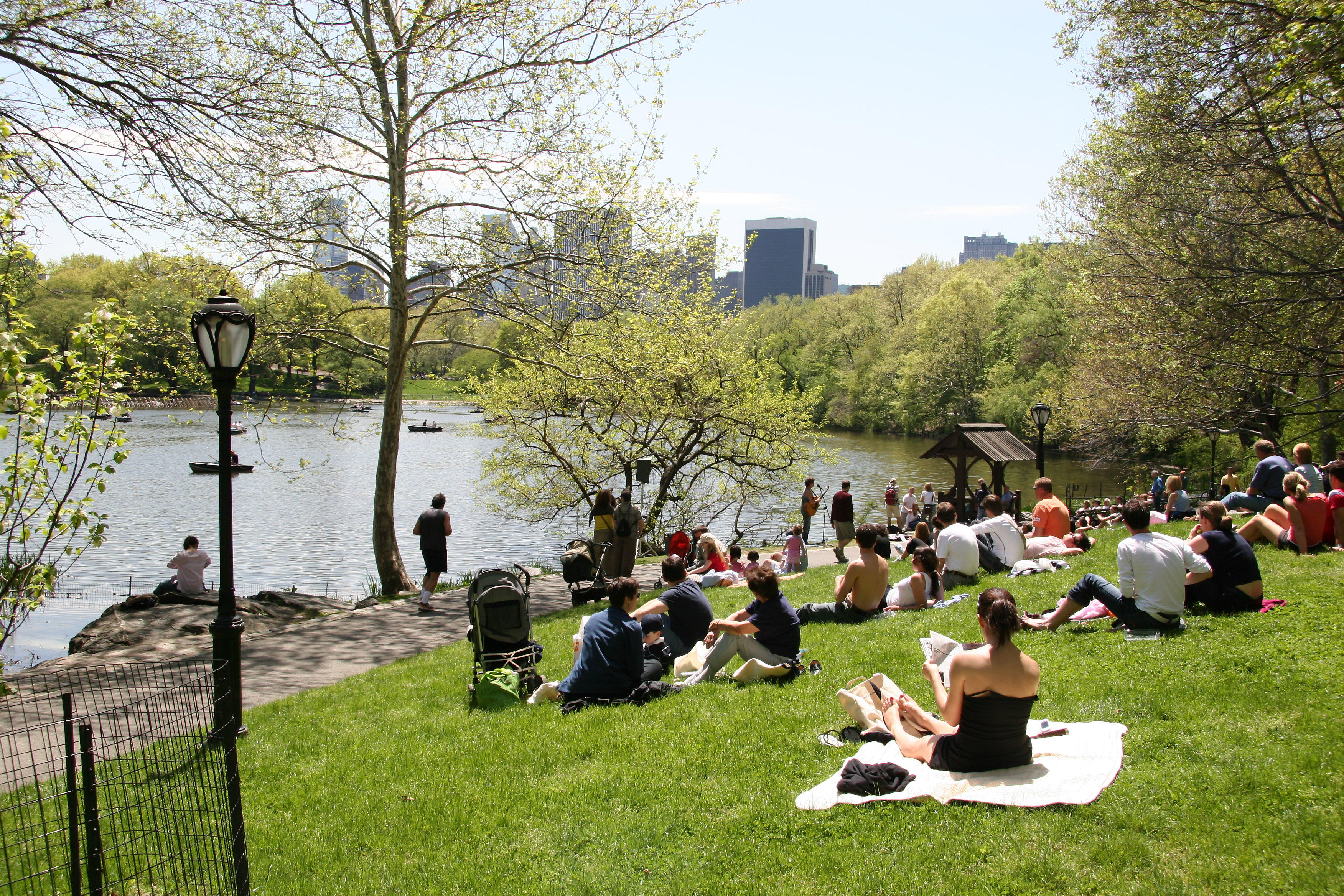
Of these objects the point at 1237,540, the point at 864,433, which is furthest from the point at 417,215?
the point at 864,433

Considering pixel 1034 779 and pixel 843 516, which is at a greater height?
pixel 1034 779

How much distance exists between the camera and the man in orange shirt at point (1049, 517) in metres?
13.6

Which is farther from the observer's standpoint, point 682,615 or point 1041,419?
point 1041,419

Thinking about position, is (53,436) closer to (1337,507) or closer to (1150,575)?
(1150,575)

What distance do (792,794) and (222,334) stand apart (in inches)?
202

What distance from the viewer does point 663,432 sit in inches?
887

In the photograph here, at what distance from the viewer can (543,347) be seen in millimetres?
19250

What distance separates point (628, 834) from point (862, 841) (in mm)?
1263

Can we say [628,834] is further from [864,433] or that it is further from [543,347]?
[864,433]

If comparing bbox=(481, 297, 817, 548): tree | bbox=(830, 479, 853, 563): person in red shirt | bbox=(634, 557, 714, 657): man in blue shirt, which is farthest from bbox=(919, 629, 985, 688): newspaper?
bbox=(481, 297, 817, 548): tree

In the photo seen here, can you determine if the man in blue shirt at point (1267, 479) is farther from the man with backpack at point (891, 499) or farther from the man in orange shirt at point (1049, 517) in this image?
the man with backpack at point (891, 499)

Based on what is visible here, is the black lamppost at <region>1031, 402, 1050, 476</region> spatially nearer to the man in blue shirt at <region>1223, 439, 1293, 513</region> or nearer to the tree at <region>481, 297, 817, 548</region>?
the tree at <region>481, 297, 817, 548</region>

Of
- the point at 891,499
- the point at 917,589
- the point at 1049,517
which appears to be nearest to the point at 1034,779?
the point at 917,589

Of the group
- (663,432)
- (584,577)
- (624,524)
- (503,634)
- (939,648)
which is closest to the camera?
(939,648)
